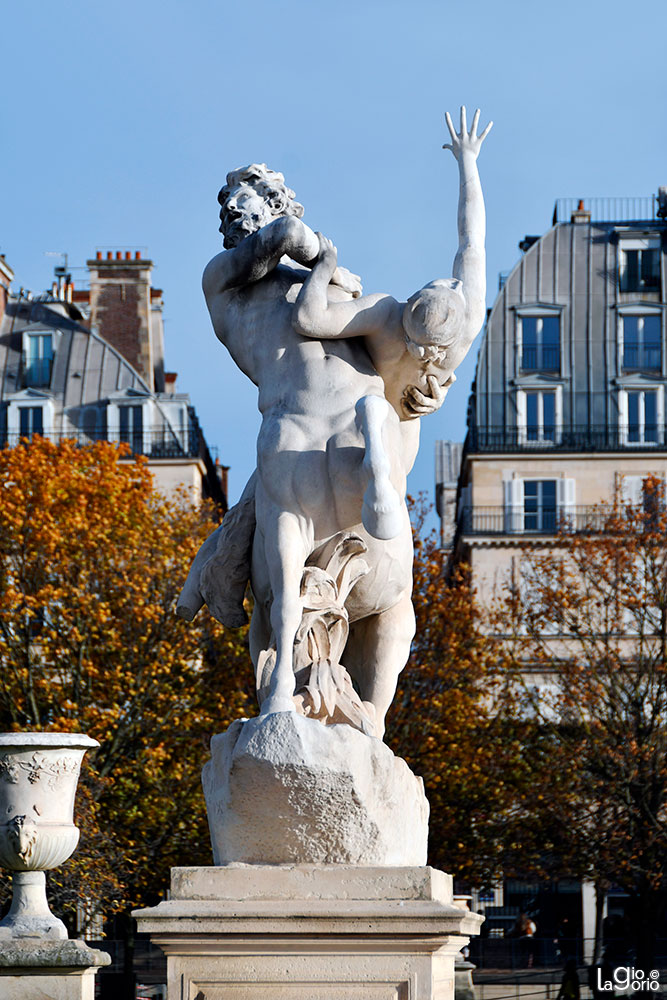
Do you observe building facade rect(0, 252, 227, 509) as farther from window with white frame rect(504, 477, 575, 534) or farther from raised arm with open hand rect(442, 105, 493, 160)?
raised arm with open hand rect(442, 105, 493, 160)

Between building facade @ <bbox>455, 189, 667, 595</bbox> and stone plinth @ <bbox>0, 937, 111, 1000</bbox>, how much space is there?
34.9 m

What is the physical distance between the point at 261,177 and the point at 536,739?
24953mm

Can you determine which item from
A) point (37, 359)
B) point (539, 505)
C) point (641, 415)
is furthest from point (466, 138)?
point (37, 359)

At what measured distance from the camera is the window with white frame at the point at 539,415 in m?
50.3

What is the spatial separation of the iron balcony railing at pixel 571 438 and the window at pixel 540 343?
2.14 m

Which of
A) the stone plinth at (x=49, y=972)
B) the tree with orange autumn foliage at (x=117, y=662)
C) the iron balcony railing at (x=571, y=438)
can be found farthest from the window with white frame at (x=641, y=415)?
the stone plinth at (x=49, y=972)

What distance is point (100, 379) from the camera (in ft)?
168

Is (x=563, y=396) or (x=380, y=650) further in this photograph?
(x=563, y=396)

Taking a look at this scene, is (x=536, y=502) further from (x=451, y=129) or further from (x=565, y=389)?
(x=451, y=129)

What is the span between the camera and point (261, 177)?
21.6 ft

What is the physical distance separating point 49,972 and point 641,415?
1536 inches

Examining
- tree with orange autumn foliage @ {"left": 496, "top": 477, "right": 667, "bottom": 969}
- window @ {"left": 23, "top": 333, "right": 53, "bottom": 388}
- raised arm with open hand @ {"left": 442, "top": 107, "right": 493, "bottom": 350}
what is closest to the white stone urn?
raised arm with open hand @ {"left": 442, "top": 107, "right": 493, "bottom": 350}

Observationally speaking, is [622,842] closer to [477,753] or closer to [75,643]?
[477,753]

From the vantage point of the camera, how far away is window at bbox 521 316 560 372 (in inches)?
2018
